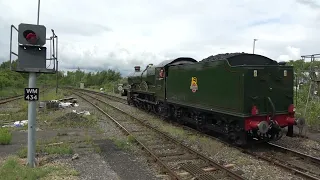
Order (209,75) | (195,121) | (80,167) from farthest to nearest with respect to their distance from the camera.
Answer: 1. (195,121)
2. (209,75)
3. (80,167)

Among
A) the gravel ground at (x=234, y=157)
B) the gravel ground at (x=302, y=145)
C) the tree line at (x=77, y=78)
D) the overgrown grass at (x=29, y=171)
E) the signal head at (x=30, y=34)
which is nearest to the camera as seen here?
the overgrown grass at (x=29, y=171)

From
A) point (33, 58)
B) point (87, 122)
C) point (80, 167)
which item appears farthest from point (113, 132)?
point (33, 58)

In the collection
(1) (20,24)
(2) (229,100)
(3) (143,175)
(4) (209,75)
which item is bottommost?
(3) (143,175)

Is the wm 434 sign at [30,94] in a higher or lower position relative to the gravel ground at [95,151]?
higher

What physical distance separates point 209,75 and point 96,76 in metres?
88.0

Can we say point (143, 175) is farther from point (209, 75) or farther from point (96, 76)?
point (96, 76)

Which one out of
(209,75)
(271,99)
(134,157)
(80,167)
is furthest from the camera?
(209,75)

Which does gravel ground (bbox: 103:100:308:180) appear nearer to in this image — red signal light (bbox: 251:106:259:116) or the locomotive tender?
the locomotive tender

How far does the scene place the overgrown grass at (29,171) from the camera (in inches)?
239

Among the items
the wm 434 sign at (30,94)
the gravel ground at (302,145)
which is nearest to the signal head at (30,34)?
the wm 434 sign at (30,94)

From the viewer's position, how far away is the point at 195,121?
1155cm

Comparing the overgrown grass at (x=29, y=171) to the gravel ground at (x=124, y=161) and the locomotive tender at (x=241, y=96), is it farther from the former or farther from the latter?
the locomotive tender at (x=241, y=96)

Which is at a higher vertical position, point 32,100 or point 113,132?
point 32,100

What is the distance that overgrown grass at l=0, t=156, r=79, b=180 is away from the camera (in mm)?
6077
